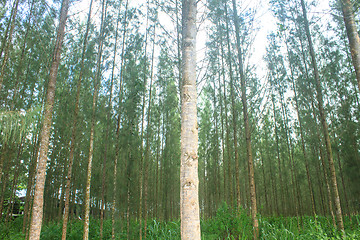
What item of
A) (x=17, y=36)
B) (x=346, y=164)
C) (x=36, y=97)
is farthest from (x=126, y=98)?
(x=346, y=164)

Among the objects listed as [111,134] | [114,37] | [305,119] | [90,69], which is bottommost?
[111,134]

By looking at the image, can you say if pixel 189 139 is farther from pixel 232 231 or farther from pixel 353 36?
pixel 232 231

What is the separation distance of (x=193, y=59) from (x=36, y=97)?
9428 millimetres

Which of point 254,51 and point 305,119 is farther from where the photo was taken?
point 305,119

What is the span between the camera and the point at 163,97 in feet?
40.8

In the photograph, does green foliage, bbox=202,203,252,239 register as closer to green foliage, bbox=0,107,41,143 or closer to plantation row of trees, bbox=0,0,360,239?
plantation row of trees, bbox=0,0,360,239

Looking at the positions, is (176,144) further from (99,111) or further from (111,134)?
(99,111)

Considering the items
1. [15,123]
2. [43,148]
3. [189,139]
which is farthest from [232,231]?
[15,123]

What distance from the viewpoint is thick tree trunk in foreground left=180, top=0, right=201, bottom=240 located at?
2.33 meters

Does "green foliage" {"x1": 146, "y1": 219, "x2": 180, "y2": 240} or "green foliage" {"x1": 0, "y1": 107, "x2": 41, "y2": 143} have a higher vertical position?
"green foliage" {"x1": 0, "y1": 107, "x2": 41, "y2": 143}

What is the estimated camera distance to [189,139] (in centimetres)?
262

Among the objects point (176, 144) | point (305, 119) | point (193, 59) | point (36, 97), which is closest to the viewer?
point (193, 59)

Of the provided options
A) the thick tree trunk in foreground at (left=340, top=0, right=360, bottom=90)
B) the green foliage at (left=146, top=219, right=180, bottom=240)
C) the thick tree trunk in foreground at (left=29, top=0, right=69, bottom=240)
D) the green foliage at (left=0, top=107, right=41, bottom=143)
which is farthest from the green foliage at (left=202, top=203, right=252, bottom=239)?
the green foliage at (left=0, top=107, right=41, bottom=143)

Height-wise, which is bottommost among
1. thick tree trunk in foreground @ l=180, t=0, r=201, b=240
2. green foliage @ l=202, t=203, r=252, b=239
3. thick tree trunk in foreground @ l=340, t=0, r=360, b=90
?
green foliage @ l=202, t=203, r=252, b=239
